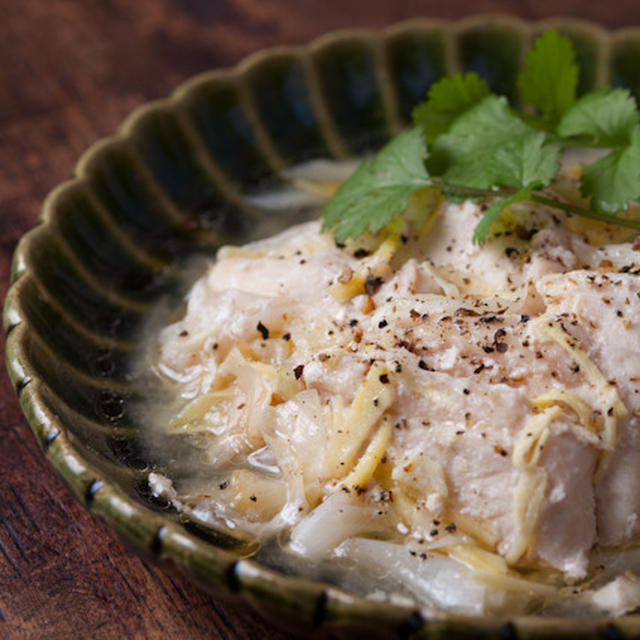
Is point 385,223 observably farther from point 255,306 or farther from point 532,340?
point 532,340

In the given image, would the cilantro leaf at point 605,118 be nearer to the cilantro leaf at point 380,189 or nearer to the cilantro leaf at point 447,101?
the cilantro leaf at point 447,101

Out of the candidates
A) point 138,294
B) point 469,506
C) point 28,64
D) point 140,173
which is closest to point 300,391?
point 469,506

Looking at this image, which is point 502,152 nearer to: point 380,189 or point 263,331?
point 380,189

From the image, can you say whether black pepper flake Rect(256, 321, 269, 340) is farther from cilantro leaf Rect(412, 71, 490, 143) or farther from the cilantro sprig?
cilantro leaf Rect(412, 71, 490, 143)

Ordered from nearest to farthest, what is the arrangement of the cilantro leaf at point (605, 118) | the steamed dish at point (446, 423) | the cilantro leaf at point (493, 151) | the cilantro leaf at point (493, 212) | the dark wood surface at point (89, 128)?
the steamed dish at point (446, 423) < the dark wood surface at point (89, 128) < the cilantro leaf at point (493, 212) < the cilantro leaf at point (493, 151) < the cilantro leaf at point (605, 118)

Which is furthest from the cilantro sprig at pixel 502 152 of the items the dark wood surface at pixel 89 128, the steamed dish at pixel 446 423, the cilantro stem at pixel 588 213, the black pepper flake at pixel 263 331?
the dark wood surface at pixel 89 128

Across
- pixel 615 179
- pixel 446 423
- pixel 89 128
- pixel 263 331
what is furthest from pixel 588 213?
pixel 89 128
